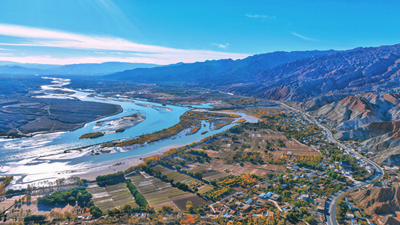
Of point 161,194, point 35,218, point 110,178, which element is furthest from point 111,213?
point 110,178

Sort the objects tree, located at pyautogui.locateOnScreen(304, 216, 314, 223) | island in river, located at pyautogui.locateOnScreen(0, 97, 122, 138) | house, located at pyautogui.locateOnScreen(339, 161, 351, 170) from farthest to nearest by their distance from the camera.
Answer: island in river, located at pyautogui.locateOnScreen(0, 97, 122, 138)
house, located at pyautogui.locateOnScreen(339, 161, 351, 170)
tree, located at pyautogui.locateOnScreen(304, 216, 314, 223)

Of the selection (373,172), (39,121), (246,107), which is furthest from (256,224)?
(246,107)

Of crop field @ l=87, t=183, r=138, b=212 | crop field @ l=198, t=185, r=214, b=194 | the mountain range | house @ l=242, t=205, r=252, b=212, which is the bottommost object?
crop field @ l=87, t=183, r=138, b=212

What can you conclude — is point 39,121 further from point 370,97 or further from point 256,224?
point 370,97

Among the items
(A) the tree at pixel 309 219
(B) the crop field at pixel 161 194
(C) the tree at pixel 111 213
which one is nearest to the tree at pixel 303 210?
(A) the tree at pixel 309 219

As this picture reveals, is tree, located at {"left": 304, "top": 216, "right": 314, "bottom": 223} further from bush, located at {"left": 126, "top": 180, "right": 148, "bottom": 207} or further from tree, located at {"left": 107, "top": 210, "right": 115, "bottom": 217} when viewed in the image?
tree, located at {"left": 107, "top": 210, "right": 115, "bottom": 217}

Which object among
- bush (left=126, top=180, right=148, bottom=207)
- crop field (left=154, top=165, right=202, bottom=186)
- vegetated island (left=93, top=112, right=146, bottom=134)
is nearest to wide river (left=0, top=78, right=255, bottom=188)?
vegetated island (left=93, top=112, right=146, bottom=134)

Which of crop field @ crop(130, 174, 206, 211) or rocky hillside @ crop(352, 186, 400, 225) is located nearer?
rocky hillside @ crop(352, 186, 400, 225)
